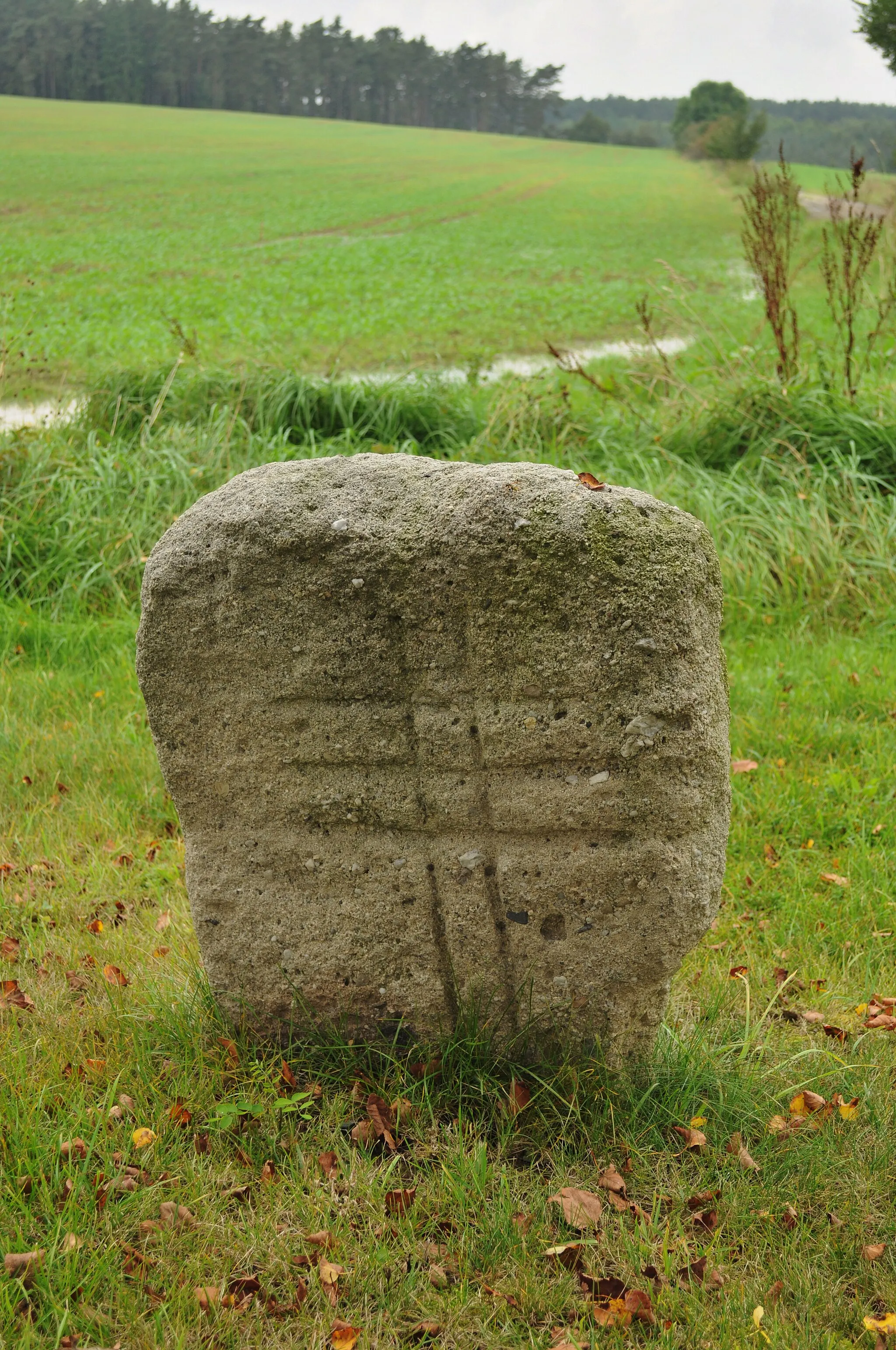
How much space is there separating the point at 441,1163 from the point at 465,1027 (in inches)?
11.9

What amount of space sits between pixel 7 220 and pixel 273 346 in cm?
1041

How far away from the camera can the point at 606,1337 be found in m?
1.77

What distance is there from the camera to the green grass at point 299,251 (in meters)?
11.2

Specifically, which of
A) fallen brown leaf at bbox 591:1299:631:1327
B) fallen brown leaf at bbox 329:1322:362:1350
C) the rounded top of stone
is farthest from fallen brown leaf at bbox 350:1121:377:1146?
the rounded top of stone

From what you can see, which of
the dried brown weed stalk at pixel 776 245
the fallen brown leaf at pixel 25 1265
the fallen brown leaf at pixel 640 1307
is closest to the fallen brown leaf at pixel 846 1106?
the fallen brown leaf at pixel 640 1307

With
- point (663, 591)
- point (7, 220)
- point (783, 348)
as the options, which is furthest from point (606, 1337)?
point (7, 220)

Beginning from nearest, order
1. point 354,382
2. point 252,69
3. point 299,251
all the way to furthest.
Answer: point 354,382 < point 299,251 < point 252,69

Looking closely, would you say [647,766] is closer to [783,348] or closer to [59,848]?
[59,848]

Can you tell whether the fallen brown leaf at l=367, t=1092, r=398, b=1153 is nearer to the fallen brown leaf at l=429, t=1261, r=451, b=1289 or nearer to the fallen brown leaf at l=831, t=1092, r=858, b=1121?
the fallen brown leaf at l=429, t=1261, r=451, b=1289

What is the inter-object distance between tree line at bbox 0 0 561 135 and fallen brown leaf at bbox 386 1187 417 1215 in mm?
35677

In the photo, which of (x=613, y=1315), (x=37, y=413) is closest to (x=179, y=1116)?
(x=613, y=1315)

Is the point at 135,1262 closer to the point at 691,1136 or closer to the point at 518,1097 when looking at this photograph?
the point at 518,1097

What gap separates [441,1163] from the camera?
207 cm

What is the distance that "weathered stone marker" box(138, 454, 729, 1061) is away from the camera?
1.95 metres
